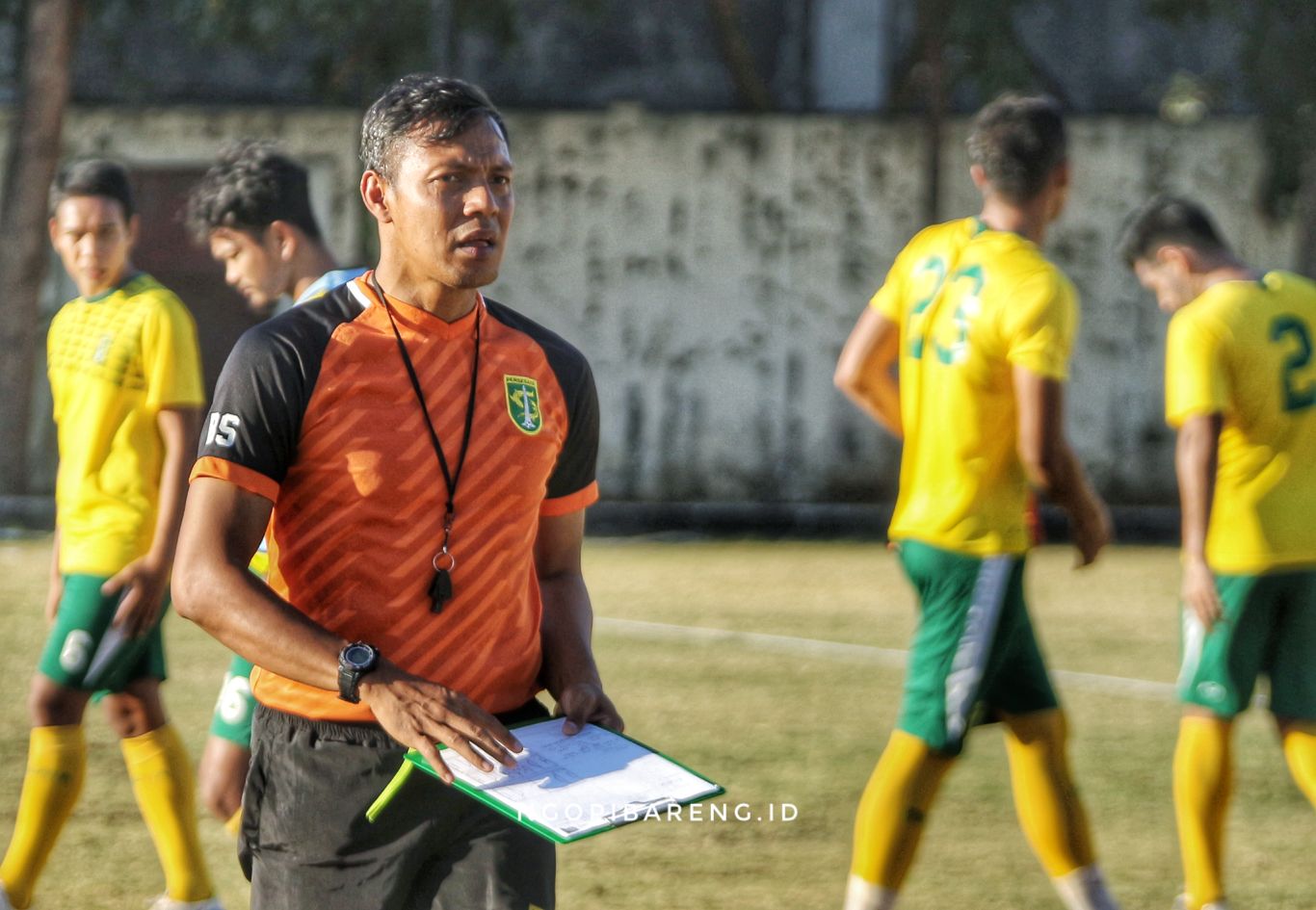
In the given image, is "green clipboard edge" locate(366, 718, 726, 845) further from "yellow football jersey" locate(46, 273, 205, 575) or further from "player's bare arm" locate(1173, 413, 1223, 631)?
"player's bare arm" locate(1173, 413, 1223, 631)

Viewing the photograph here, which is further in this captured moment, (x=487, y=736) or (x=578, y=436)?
(x=578, y=436)

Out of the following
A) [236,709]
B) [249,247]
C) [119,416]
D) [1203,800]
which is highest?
[249,247]

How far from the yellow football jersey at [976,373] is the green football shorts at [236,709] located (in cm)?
187

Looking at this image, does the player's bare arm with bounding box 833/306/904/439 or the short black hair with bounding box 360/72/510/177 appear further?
the player's bare arm with bounding box 833/306/904/439

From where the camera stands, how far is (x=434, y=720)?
118 inches

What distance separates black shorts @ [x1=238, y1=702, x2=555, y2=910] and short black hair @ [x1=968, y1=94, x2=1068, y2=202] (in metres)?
2.71

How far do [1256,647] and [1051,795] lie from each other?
95 cm

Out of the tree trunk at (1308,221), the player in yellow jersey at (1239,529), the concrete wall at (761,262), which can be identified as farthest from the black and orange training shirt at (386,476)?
the tree trunk at (1308,221)

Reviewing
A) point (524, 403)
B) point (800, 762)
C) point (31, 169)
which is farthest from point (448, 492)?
point (31, 169)

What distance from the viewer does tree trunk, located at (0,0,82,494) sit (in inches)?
734

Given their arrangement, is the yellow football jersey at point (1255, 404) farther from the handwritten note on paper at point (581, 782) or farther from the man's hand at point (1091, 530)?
the handwritten note on paper at point (581, 782)

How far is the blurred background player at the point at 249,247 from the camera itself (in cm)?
541

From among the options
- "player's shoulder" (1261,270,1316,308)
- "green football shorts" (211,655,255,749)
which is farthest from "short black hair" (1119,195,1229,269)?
"green football shorts" (211,655,255,749)

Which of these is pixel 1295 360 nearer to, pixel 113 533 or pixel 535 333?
pixel 535 333
